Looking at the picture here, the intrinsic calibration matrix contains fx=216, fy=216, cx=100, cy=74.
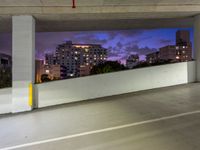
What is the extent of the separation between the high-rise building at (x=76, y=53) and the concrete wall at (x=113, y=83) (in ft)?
31.4

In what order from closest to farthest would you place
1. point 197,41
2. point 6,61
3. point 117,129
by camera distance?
point 117,129
point 197,41
point 6,61

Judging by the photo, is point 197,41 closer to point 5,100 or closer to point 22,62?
point 22,62

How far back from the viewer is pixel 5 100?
804cm

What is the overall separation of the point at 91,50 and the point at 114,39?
1381 cm

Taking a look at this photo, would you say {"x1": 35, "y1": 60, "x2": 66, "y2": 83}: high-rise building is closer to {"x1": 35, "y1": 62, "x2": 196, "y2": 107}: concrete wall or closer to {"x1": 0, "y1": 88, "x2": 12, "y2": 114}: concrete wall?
{"x1": 35, "y1": 62, "x2": 196, "y2": 107}: concrete wall

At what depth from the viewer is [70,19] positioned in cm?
877

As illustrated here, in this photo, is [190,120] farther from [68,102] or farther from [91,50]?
[91,50]

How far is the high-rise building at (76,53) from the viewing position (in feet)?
64.7

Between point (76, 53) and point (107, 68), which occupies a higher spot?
point (76, 53)

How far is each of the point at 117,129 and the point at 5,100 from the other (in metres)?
5.23

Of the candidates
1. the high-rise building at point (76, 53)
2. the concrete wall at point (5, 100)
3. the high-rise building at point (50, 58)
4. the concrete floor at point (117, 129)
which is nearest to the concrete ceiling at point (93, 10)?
the concrete wall at point (5, 100)

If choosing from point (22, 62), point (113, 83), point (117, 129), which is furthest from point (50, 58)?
point (117, 129)

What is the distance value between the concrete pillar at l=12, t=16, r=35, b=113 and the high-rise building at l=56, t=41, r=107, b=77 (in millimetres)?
10757

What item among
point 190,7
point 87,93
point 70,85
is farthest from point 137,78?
point 190,7
